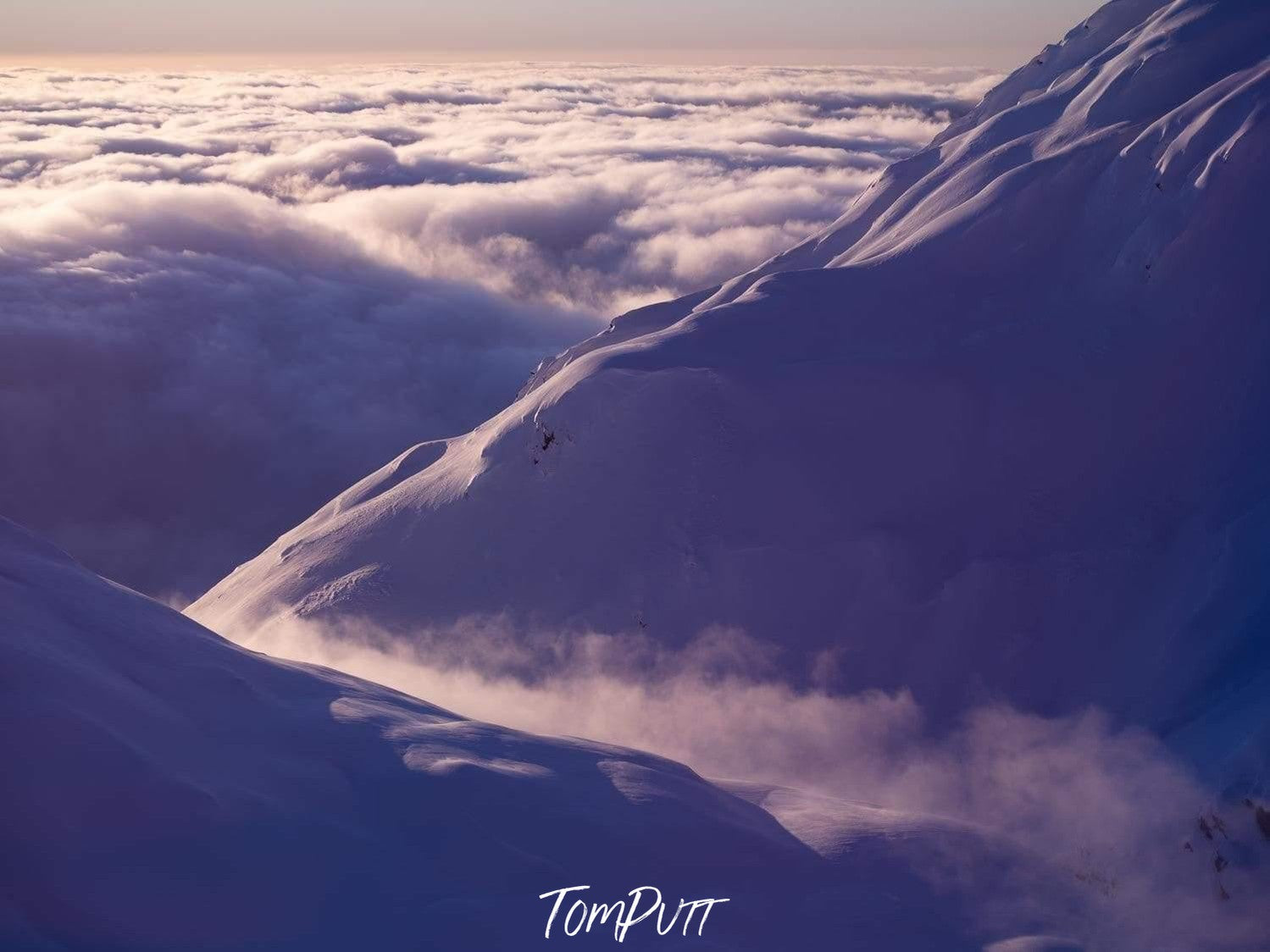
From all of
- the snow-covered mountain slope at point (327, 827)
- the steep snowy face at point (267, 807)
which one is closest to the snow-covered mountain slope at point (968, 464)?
the snow-covered mountain slope at point (327, 827)

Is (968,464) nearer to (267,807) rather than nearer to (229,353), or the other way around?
(267,807)

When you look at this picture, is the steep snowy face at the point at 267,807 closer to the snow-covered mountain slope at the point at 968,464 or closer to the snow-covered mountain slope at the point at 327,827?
the snow-covered mountain slope at the point at 327,827

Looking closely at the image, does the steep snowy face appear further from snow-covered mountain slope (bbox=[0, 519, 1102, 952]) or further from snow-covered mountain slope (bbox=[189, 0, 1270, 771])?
snow-covered mountain slope (bbox=[189, 0, 1270, 771])

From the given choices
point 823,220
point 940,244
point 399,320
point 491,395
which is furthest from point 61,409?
point 940,244

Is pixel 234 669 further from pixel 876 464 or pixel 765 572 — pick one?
pixel 876 464

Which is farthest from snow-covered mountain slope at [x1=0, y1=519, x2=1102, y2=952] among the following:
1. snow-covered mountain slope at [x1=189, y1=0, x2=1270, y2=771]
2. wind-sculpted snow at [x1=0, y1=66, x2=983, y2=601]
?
wind-sculpted snow at [x1=0, y1=66, x2=983, y2=601]

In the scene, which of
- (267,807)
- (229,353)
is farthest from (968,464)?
(229,353)
